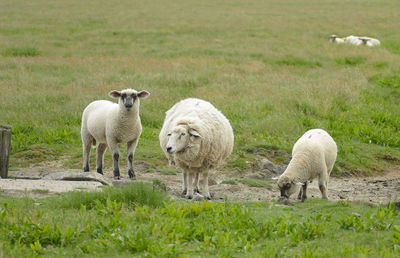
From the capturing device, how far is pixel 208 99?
18.0m

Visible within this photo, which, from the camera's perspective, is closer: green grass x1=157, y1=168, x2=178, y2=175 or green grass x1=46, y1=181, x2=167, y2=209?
green grass x1=46, y1=181, x2=167, y2=209

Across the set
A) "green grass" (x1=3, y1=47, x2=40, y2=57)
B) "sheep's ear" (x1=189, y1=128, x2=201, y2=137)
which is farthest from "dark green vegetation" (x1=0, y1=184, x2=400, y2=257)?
"green grass" (x1=3, y1=47, x2=40, y2=57)

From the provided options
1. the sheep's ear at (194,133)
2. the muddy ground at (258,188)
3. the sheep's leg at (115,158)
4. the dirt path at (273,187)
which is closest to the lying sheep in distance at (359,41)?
the muddy ground at (258,188)

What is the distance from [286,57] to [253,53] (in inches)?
80.5

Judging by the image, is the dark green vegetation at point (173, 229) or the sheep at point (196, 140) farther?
the sheep at point (196, 140)

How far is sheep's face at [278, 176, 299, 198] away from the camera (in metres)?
9.79

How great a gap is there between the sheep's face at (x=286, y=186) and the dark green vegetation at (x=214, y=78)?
3.18 metres

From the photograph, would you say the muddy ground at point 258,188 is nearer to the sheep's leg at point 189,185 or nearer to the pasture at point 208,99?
the sheep's leg at point 189,185

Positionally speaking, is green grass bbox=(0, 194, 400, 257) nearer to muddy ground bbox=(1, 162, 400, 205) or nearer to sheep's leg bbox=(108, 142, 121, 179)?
muddy ground bbox=(1, 162, 400, 205)

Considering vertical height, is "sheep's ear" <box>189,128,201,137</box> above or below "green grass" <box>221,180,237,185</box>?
above

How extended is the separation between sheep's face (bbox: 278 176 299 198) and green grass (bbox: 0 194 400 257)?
221 centimetres

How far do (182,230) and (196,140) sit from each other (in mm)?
3707

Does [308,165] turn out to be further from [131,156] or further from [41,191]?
[41,191]

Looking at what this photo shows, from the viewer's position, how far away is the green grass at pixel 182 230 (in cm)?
581
